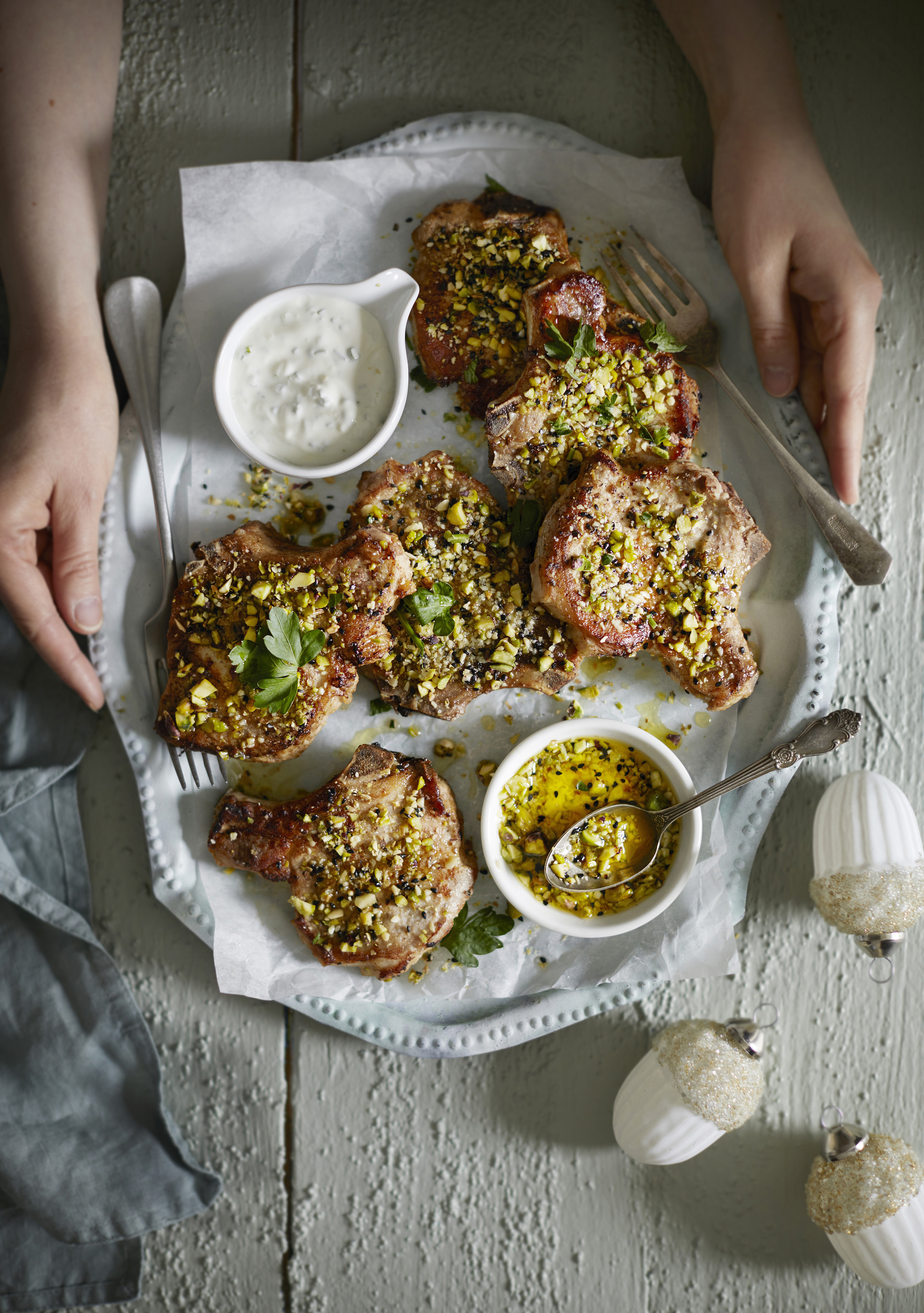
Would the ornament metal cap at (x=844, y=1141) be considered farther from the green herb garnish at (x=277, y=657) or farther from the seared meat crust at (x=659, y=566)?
the green herb garnish at (x=277, y=657)

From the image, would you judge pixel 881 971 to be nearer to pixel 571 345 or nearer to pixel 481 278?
pixel 571 345

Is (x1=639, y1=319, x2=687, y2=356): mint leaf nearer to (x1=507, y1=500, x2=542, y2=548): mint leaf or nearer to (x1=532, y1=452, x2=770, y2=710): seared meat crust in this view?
(x1=532, y1=452, x2=770, y2=710): seared meat crust

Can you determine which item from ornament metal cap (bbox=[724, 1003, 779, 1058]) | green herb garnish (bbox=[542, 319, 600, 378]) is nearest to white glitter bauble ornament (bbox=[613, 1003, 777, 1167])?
ornament metal cap (bbox=[724, 1003, 779, 1058])

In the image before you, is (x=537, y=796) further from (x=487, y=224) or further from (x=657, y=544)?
(x=487, y=224)

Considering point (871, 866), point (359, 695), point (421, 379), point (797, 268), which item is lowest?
point (871, 866)

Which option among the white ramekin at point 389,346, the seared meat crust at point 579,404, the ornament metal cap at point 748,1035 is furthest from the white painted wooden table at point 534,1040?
the seared meat crust at point 579,404

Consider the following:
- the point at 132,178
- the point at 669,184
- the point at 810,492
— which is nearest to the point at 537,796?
the point at 810,492

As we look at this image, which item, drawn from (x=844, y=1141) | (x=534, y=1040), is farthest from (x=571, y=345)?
(x=844, y=1141)
